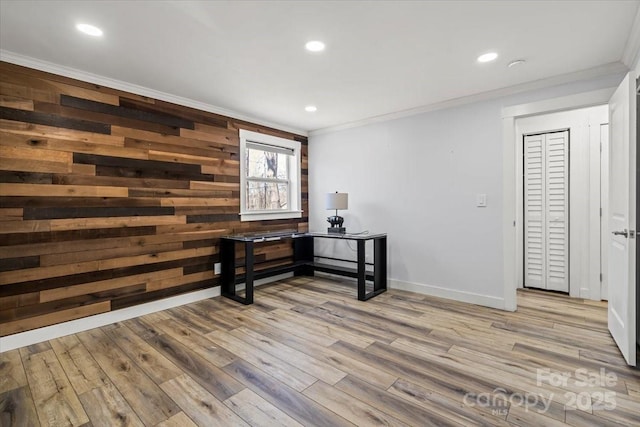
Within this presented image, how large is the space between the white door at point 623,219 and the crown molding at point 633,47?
27cm

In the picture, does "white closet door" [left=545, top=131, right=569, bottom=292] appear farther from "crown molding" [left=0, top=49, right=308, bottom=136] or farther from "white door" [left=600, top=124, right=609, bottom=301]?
"crown molding" [left=0, top=49, right=308, bottom=136]

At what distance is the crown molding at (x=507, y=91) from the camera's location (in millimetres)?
2773

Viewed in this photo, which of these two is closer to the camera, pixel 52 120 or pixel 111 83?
pixel 52 120

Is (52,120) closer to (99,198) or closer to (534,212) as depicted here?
(99,198)

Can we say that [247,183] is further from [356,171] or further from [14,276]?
[14,276]

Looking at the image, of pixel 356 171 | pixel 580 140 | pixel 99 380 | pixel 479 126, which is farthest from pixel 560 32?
pixel 99 380

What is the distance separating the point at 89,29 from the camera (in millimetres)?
2158

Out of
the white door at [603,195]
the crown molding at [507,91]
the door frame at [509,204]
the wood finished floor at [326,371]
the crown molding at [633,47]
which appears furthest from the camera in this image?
the white door at [603,195]

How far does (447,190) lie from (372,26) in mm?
2208

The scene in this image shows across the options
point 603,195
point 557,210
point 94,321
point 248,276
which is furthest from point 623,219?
point 94,321

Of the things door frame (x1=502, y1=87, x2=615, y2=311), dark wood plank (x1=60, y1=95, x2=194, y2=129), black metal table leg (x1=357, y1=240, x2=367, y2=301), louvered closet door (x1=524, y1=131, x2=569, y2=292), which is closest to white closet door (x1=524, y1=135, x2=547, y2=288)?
louvered closet door (x1=524, y1=131, x2=569, y2=292)

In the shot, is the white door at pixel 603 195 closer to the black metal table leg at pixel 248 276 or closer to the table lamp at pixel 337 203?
the table lamp at pixel 337 203

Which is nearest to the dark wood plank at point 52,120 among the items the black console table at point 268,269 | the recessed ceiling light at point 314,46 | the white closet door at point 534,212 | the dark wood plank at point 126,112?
the dark wood plank at point 126,112

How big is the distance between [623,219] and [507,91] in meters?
1.68
